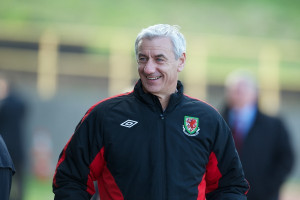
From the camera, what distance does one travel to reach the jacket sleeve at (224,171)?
155 inches

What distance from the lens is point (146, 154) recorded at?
12.3 feet

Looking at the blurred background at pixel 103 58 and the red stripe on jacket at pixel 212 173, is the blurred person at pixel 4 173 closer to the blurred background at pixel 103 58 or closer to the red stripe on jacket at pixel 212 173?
the red stripe on jacket at pixel 212 173

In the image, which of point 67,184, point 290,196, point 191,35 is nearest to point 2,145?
point 67,184

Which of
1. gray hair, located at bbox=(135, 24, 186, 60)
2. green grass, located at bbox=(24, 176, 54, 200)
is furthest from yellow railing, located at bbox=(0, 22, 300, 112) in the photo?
gray hair, located at bbox=(135, 24, 186, 60)

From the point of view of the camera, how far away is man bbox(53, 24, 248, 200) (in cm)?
372

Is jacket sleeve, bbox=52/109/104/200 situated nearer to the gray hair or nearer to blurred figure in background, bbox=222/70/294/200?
the gray hair

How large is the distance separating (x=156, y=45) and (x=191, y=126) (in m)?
0.51

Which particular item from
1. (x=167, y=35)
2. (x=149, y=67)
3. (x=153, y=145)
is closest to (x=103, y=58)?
(x=167, y=35)

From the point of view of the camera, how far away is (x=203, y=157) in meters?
3.86

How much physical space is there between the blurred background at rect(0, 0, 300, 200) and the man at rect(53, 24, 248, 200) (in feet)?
36.5

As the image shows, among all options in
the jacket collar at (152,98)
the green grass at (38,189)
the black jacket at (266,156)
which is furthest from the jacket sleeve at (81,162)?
the green grass at (38,189)

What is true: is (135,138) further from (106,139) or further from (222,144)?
(222,144)

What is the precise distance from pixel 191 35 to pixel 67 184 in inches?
694

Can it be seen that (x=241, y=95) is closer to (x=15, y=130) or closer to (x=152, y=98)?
(x=152, y=98)
